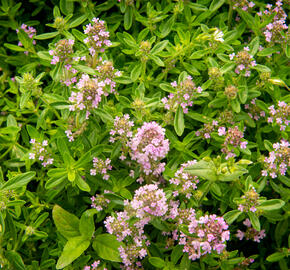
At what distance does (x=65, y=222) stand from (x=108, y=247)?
0.40 m

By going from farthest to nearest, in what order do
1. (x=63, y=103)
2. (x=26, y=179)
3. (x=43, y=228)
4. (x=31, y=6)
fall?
(x=31, y=6) < (x=43, y=228) < (x=63, y=103) < (x=26, y=179)

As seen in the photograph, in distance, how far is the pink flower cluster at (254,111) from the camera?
10.8 feet

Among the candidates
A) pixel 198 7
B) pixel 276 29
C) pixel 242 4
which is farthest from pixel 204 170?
pixel 242 4

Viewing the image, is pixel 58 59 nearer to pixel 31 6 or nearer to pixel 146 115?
pixel 146 115

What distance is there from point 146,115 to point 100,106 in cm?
41

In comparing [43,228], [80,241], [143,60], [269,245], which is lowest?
[269,245]

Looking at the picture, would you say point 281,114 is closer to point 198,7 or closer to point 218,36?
point 218,36

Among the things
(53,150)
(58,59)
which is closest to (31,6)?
(58,59)

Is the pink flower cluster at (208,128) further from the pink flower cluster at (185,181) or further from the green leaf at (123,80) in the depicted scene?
the green leaf at (123,80)

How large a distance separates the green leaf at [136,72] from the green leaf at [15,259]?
5.61 ft

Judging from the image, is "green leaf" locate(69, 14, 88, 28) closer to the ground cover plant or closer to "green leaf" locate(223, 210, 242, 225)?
the ground cover plant

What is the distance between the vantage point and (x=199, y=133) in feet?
10.4

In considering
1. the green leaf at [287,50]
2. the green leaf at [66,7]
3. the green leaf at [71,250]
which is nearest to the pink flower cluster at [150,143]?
the green leaf at [71,250]

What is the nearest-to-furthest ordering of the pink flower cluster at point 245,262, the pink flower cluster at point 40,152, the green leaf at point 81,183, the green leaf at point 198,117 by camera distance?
the green leaf at point 81,183 → the pink flower cluster at point 40,152 → the pink flower cluster at point 245,262 → the green leaf at point 198,117
